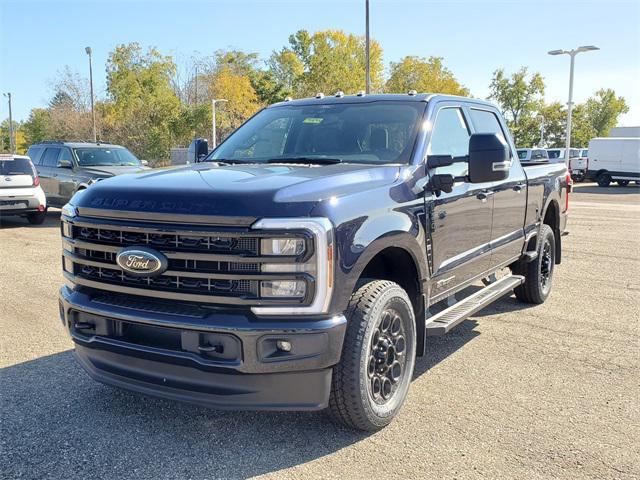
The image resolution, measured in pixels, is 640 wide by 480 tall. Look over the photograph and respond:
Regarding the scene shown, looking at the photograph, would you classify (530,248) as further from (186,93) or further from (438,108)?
(186,93)

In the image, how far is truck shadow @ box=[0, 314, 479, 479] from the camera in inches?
116

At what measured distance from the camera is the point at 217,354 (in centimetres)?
282

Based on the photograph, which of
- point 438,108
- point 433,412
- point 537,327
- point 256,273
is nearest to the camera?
point 256,273

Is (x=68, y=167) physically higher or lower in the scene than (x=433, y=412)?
higher

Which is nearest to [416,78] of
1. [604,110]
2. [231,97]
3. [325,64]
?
[325,64]

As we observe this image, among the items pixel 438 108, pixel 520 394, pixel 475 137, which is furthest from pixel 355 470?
pixel 438 108

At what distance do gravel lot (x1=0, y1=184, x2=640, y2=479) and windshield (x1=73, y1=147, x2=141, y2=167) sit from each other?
8.43m

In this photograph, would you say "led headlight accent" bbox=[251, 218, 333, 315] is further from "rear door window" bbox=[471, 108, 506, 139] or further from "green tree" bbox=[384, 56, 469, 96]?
"green tree" bbox=[384, 56, 469, 96]

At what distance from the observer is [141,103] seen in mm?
45062

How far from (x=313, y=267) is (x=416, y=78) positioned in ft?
176

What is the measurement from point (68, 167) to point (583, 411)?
12131 millimetres

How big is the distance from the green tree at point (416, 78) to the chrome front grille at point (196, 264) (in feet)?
167

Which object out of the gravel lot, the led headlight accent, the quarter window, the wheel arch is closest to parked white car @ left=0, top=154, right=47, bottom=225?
the quarter window

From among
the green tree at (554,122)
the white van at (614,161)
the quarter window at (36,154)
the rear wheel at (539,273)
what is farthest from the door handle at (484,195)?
the green tree at (554,122)
